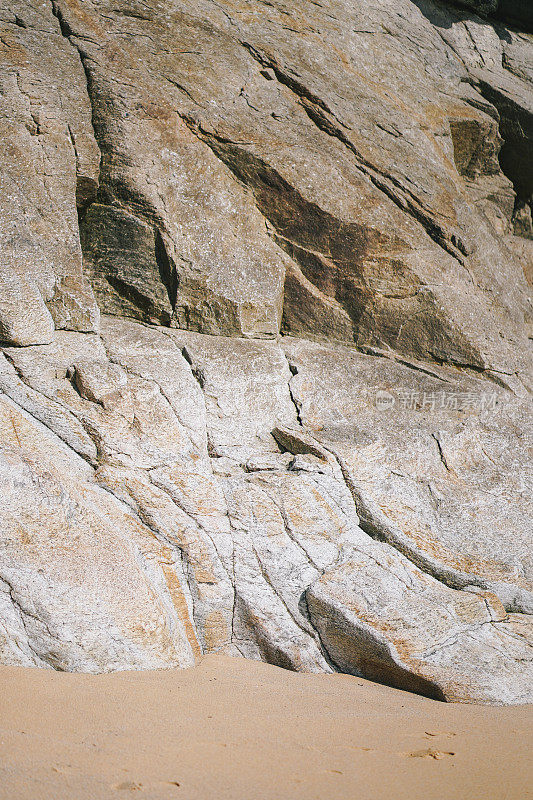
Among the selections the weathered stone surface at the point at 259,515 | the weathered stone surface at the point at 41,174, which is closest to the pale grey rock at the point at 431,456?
the weathered stone surface at the point at 259,515

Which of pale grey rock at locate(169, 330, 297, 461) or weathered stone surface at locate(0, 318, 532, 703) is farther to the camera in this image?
pale grey rock at locate(169, 330, 297, 461)

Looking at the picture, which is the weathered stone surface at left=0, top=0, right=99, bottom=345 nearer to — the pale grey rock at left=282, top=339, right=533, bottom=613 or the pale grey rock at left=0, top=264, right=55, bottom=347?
the pale grey rock at left=0, top=264, right=55, bottom=347

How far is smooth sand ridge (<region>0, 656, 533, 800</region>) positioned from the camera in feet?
8.59

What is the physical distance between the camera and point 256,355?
6.27 metres

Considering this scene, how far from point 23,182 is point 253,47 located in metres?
3.41

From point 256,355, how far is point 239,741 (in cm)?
378

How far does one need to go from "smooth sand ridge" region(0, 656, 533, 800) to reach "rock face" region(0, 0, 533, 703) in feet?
1.10

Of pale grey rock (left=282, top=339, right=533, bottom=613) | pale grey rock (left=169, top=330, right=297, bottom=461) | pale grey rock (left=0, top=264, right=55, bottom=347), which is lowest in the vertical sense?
pale grey rock (left=0, top=264, right=55, bottom=347)

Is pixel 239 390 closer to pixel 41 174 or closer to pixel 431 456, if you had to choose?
pixel 431 456

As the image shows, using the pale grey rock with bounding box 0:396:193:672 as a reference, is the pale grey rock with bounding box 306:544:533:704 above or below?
above

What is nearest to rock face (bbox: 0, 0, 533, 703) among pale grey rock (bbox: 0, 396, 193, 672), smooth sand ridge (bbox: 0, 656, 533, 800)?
pale grey rock (bbox: 0, 396, 193, 672)

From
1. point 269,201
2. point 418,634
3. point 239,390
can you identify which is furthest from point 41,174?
point 418,634

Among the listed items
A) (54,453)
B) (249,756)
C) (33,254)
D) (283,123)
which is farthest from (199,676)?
(283,123)

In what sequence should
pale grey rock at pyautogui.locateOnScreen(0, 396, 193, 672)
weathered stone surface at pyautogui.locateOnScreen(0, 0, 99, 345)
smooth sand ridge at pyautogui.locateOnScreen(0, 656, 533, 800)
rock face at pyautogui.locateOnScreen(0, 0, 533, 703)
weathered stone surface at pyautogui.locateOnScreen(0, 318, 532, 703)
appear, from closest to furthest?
smooth sand ridge at pyautogui.locateOnScreen(0, 656, 533, 800), pale grey rock at pyautogui.locateOnScreen(0, 396, 193, 672), weathered stone surface at pyautogui.locateOnScreen(0, 318, 532, 703), rock face at pyautogui.locateOnScreen(0, 0, 533, 703), weathered stone surface at pyautogui.locateOnScreen(0, 0, 99, 345)
